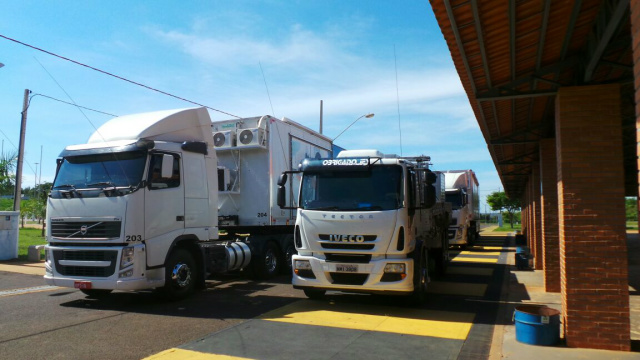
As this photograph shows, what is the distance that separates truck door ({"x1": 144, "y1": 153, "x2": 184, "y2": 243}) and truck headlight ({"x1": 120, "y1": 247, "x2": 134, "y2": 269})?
1.26 ft

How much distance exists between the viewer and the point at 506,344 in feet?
20.2

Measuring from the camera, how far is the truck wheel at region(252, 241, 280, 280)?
11625mm

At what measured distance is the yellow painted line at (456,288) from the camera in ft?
33.9

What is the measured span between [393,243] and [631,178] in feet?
71.8

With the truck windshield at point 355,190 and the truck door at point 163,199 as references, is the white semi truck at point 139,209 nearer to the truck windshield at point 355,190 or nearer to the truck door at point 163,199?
the truck door at point 163,199

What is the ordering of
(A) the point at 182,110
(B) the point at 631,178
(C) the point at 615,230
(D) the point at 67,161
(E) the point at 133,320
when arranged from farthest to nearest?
(B) the point at 631,178, (A) the point at 182,110, (D) the point at 67,161, (E) the point at 133,320, (C) the point at 615,230

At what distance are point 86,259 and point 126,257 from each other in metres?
0.83

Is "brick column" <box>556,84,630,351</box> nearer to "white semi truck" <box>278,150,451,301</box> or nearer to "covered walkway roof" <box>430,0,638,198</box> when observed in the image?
"covered walkway roof" <box>430,0,638,198</box>

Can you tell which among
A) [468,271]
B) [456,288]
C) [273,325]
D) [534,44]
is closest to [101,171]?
[273,325]

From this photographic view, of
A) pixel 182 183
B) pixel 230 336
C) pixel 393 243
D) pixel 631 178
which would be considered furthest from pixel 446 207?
pixel 631 178

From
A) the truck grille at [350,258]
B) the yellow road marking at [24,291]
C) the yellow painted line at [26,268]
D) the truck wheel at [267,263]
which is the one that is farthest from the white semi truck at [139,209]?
the yellow painted line at [26,268]

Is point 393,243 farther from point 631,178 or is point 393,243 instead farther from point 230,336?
point 631,178

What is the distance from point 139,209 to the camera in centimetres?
810

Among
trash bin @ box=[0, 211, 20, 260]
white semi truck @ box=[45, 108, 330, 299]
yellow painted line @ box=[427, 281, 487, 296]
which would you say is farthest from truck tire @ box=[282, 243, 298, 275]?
trash bin @ box=[0, 211, 20, 260]
